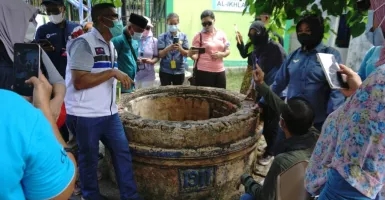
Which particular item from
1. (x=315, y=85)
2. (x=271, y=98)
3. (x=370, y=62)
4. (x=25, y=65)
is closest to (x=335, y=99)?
(x=315, y=85)

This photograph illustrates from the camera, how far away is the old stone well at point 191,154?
9.10 ft

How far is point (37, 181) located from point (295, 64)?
2.64 m

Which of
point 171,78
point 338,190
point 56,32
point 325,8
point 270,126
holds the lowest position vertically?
point 270,126

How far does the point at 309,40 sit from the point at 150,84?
3.02 metres

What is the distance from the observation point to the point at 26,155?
878mm

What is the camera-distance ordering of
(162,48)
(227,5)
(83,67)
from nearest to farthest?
(83,67) → (162,48) → (227,5)

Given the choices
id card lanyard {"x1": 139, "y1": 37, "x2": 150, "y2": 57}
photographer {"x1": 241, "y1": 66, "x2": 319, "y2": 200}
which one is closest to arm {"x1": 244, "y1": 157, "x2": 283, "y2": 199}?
photographer {"x1": 241, "y1": 66, "x2": 319, "y2": 200}

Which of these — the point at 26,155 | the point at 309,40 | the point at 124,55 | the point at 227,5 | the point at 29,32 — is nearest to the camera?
the point at 26,155

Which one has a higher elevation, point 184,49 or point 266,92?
point 184,49

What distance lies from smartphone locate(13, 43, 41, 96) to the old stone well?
1.45m

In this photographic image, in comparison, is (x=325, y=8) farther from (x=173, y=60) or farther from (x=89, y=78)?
(x=173, y=60)

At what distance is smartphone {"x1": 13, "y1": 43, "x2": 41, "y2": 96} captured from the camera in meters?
1.44

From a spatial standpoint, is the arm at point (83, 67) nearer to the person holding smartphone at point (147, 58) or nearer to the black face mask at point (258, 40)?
the black face mask at point (258, 40)

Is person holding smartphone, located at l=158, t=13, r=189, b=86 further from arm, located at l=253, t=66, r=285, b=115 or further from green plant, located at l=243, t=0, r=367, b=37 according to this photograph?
green plant, located at l=243, t=0, r=367, b=37
